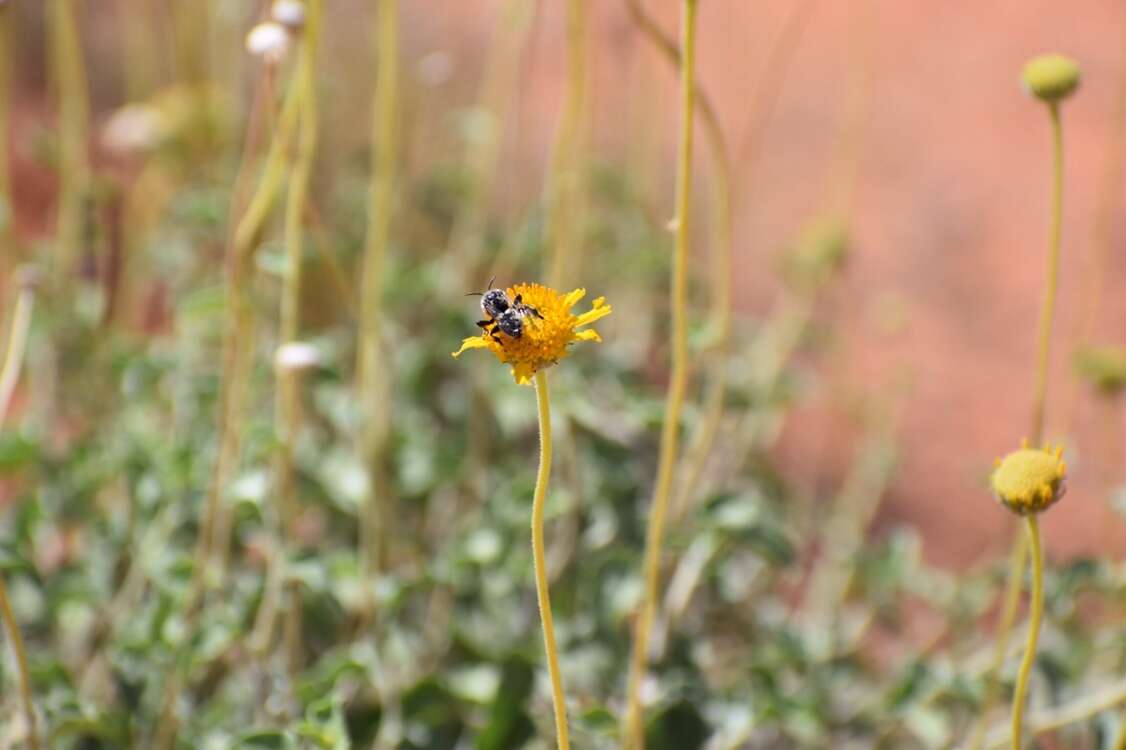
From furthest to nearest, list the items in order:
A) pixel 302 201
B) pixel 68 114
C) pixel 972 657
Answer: pixel 68 114 < pixel 972 657 < pixel 302 201

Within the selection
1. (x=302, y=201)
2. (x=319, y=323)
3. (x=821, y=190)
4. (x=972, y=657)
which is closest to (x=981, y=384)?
(x=821, y=190)

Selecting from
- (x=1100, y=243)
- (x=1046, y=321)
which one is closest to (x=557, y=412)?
(x=1046, y=321)

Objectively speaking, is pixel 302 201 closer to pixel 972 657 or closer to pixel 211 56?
pixel 972 657

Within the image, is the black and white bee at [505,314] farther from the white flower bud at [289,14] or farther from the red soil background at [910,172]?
the red soil background at [910,172]

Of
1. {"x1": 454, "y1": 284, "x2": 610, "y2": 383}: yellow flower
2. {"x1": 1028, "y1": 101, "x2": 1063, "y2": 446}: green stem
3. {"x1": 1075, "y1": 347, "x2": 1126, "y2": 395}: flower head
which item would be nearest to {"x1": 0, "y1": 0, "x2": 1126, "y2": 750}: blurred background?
{"x1": 1075, "y1": 347, "x2": 1126, "y2": 395}: flower head

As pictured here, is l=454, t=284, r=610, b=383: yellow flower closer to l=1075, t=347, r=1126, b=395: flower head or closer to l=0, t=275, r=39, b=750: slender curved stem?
l=0, t=275, r=39, b=750: slender curved stem

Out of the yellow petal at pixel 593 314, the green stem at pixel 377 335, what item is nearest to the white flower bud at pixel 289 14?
the green stem at pixel 377 335

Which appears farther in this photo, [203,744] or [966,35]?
[966,35]
